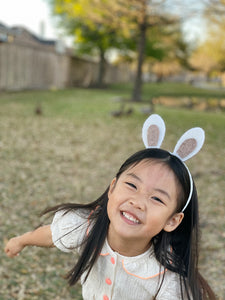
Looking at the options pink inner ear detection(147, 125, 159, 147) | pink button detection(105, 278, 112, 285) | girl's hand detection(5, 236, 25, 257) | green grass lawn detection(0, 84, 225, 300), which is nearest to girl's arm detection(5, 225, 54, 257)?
girl's hand detection(5, 236, 25, 257)

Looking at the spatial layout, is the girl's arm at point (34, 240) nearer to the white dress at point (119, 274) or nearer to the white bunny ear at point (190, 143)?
the white dress at point (119, 274)

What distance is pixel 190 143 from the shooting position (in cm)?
157

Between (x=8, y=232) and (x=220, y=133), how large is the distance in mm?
6419

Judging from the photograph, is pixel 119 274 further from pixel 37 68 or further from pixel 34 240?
pixel 37 68

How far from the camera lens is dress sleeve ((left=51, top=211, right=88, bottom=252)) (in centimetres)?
175

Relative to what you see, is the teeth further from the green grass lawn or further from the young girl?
the green grass lawn

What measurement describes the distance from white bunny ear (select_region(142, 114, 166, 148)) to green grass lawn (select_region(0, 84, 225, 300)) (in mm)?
1744

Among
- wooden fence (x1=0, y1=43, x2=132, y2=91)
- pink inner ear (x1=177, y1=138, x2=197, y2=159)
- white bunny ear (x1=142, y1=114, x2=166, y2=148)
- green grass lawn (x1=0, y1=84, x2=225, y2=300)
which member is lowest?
green grass lawn (x1=0, y1=84, x2=225, y2=300)

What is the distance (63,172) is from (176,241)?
3.89 meters

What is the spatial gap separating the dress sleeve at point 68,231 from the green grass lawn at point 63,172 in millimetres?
1221

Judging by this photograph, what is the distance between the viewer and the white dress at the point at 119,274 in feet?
5.17

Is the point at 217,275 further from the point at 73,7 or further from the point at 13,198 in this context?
the point at 73,7

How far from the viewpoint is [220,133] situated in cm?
858

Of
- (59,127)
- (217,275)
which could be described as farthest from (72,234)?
(59,127)
